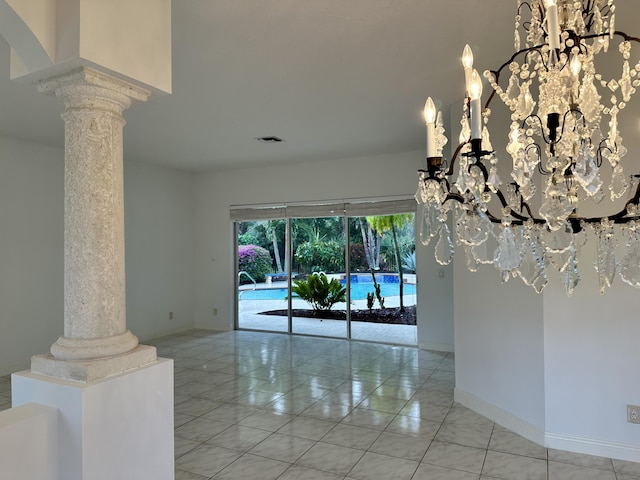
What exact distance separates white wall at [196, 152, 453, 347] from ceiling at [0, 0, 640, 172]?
786mm

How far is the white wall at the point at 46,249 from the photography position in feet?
16.6

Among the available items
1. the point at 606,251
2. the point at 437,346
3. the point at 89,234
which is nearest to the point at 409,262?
the point at 437,346

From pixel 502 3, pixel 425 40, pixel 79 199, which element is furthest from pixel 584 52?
pixel 79 199

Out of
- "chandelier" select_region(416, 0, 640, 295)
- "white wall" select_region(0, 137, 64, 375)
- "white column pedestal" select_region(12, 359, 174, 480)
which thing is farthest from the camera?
"white wall" select_region(0, 137, 64, 375)

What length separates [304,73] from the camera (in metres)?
3.23

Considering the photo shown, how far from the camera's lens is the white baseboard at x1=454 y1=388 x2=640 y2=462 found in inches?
114

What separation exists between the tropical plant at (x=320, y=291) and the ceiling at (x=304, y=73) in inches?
90.8

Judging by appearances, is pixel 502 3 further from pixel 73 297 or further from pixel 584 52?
pixel 73 297

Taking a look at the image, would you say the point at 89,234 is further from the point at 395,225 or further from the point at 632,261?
the point at 395,225

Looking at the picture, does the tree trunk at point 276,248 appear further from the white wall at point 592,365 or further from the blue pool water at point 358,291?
the white wall at point 592,365

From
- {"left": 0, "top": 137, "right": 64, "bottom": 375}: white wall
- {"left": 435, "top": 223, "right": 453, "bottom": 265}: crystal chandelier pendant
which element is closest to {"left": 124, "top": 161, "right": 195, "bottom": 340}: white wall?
{"left": 0, "top": 137, "right": 64, "bottom": 375}: white wall

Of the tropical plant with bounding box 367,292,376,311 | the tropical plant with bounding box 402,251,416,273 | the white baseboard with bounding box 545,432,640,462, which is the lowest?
the white baseboard with bounding box 545,432,640,462

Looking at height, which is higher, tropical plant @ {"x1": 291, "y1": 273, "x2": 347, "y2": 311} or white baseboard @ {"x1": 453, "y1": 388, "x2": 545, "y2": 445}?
tropical plant @ {"x1": 291, "y1": 273, "x2": 347, "y2": 311}

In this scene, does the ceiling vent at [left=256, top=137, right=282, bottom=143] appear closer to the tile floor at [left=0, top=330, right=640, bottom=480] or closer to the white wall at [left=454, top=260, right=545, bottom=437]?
the white wall at [left=454, top=260, right=545, bottom=437]
